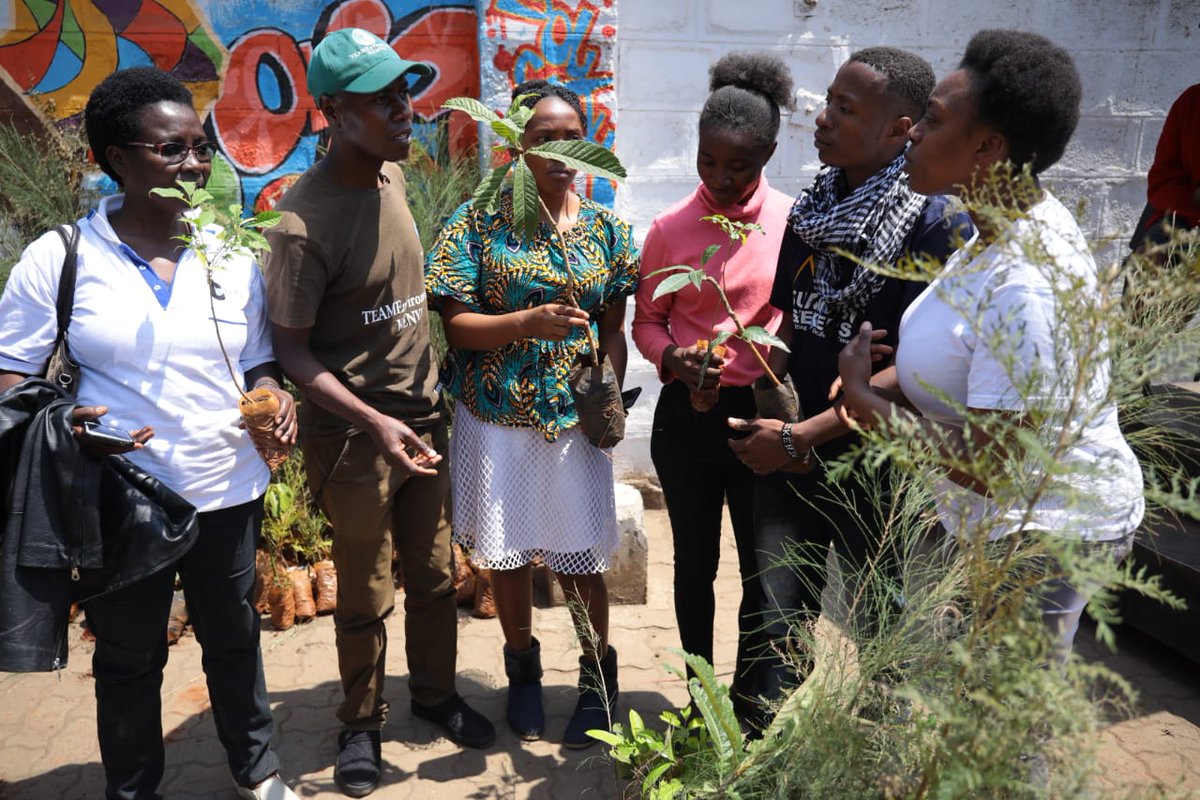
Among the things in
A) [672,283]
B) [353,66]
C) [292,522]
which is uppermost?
[353,66]

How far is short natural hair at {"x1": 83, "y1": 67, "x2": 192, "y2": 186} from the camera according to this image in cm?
226

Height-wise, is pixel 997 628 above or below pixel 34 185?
below

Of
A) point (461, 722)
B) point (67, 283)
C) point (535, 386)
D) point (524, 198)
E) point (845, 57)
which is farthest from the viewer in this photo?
point (845, 57)

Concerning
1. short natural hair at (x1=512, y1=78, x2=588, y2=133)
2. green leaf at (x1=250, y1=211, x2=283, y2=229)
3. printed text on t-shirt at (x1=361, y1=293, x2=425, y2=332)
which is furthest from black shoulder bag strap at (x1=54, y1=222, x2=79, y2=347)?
Answer: short natural hair at (x1=512, y1=78, x2=588, y2=133)

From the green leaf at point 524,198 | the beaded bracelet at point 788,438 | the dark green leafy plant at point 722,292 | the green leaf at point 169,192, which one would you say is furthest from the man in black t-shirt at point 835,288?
the green leaf at point 169,192

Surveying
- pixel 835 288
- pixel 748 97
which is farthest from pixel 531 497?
pixel 748 97

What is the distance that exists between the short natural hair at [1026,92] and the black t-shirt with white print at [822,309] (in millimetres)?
361

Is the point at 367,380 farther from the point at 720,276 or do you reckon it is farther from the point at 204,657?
the point at 720,276

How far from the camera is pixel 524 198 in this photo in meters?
2.33

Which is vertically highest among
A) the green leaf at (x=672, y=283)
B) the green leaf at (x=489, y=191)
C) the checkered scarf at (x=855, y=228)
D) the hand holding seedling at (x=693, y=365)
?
the green leaf at (x=489, y=191)

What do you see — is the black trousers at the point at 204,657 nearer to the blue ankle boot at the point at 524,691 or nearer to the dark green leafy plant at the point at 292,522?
the blue ankle boot at the point at 524,691

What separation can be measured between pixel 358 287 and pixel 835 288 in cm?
125

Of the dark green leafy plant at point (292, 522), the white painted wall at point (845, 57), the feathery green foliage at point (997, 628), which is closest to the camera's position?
the feathery green foliage at point (997, 628)

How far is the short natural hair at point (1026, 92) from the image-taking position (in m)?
1.88
